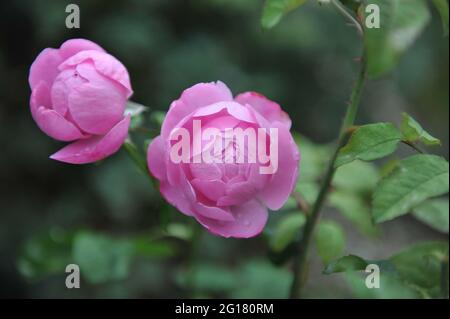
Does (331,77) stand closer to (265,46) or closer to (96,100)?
(265,46)

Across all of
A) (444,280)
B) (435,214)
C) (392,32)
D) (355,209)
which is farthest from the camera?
(355,209)

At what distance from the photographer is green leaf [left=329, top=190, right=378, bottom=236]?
3.30ft

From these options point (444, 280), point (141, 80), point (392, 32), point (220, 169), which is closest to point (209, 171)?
point (220, 169)

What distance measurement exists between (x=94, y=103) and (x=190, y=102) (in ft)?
0.36

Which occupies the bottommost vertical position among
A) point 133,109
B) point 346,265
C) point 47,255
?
point 47,255

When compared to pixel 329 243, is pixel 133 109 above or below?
above

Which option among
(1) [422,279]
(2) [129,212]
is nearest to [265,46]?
(2) [129,212]

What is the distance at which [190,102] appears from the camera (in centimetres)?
65

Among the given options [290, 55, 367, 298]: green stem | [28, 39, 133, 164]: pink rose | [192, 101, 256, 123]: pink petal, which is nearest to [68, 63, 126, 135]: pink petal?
[28, 39, 133, 164]: pink rose

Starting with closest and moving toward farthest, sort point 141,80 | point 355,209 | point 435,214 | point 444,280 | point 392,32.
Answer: point 392,32 < point 444,280 < point 435,214 < point 355,209 < point 141,80

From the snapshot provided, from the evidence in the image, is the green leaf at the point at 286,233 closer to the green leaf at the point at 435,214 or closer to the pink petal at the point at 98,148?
the green leaf at the point at 435,214

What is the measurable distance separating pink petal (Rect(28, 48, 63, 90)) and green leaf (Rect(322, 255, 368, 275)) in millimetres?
376

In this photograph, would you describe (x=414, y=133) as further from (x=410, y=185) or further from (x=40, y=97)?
(x=40, y=97)

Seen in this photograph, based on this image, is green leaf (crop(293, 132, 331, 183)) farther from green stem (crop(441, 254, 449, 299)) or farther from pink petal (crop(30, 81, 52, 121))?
pink petal (crop(30, 81, 52, 121))
